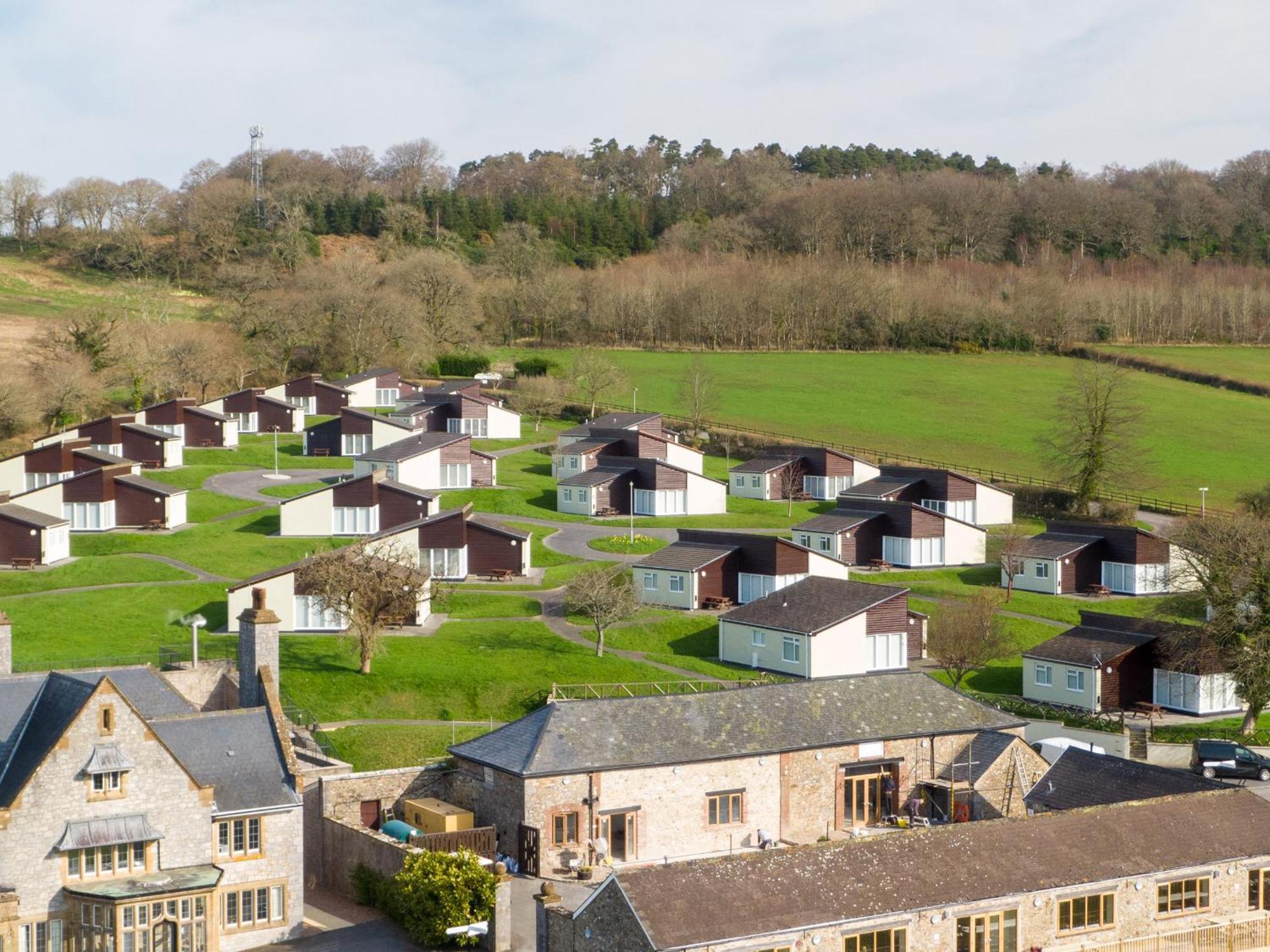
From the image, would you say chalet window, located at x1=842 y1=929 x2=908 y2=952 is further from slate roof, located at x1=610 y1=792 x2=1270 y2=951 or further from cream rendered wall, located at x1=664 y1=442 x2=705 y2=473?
cream rendered wall, located at x1=664 y1=442 x2=705 y2=473

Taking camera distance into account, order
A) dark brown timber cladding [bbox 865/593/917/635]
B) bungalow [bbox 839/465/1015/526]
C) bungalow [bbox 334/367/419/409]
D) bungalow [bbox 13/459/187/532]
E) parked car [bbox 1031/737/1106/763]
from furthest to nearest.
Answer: bungalow [bbox 334/367/419/409] → bungalow [bbox 839/465/1015/526] → bungalow [bbox 13/459/187/532] → dark brown timber cladding [bbox 865/593/917/635] → parked car [bbox 1031/737/1106/763]

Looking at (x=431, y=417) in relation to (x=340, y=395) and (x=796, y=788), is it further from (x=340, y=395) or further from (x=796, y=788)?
(x=796, y=788)

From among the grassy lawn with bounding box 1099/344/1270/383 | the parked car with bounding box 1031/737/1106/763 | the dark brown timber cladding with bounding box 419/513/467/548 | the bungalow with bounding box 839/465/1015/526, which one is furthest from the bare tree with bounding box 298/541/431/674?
the grassy lawn with bounding box 1099/344/1270/383

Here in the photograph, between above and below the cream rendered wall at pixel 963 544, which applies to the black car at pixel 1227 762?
below

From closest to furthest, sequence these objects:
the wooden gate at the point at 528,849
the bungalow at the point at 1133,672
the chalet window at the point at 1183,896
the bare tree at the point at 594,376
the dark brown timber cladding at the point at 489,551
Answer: the chalet window at the point at 1183,896
the wooden gate at the point at 528,849
the bungalow at the point at 1133,672
the dark brown timber cladding at the point at 489,551
the bare tree at the point at 594,376

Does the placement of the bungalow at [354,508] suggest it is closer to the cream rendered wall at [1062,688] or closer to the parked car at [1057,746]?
the cream rendered wall at [1062,688]


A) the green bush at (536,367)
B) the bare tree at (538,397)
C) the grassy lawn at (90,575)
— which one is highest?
the green bush at (536,367)

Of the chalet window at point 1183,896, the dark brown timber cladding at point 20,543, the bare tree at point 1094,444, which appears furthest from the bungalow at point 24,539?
the bare tree at point 1094,444

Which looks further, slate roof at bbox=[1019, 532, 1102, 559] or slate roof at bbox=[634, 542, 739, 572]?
slate roof at bbox=[1019, 532, 1102, 559]
